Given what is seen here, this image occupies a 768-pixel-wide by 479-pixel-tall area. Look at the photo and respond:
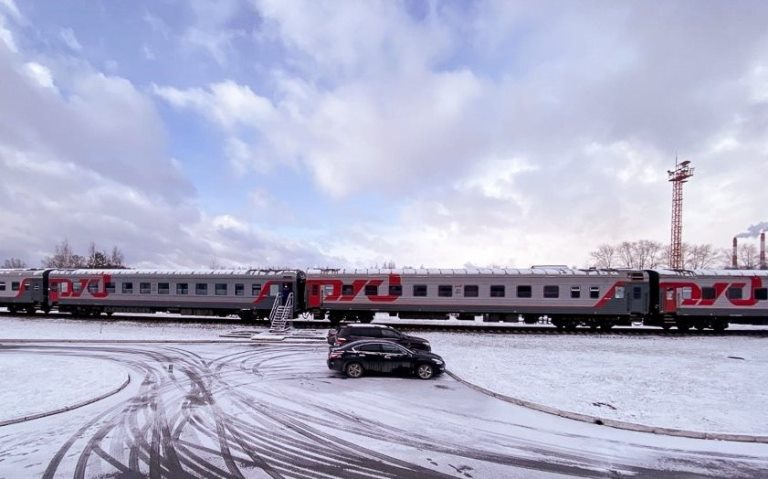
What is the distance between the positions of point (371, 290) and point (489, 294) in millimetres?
8569

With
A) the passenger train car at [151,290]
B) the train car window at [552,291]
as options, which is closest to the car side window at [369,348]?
the passenger train car at [151,290]

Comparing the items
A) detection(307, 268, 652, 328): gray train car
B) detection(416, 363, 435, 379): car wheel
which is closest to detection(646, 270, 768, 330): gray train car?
detection(307, 268, 652, 328): gray train car

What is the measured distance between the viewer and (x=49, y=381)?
13.6m

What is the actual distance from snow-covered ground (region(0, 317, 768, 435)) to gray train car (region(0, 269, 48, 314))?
7447 mm

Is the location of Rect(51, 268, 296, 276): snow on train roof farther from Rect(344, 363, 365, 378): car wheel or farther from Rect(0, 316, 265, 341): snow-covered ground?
Rect(344, 363, 365, 378): car wheel

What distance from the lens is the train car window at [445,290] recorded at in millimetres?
29141

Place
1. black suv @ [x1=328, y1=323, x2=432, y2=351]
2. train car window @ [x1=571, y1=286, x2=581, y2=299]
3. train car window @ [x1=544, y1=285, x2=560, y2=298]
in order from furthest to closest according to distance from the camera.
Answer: train car window @ [x1=544, y1=285, x2=560, y2=298], train car window @ [x1=571, y1=286, x2=581, y2=299], black suv @ [x1=328, y1=323, x2=432, y2=351]

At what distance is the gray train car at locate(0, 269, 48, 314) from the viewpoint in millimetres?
35156

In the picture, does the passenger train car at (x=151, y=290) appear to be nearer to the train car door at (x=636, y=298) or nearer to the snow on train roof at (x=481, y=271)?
the snow on train roof at (x=481, y=271)

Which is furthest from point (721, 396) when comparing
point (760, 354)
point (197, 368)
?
point (197, 368)

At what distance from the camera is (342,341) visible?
1756 cm

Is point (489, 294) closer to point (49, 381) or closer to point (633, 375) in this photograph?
point (633, 375)

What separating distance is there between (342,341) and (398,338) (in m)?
2.57

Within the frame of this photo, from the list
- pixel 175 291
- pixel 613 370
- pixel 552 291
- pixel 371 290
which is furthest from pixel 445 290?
pixel 175 291
